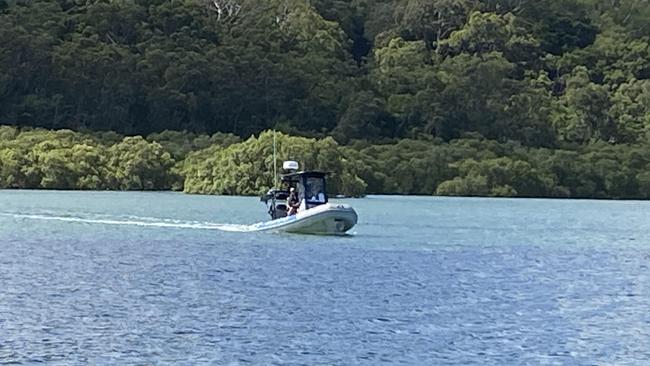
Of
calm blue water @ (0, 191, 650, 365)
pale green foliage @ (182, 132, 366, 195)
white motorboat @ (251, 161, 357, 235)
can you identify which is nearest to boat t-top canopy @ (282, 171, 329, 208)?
white motorboat @ (251, 161, 357, 235)

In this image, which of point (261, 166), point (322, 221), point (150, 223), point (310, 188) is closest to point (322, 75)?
point (261, 166)

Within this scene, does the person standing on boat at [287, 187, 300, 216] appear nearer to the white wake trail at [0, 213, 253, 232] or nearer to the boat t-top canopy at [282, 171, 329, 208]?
the boat t-top canopy at [282, 171, 329, 208]

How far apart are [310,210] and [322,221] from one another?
2.10 ft

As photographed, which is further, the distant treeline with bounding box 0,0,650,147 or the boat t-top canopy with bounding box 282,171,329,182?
the distant treeline with bounding box 0,0,650,147

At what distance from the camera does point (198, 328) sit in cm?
2850

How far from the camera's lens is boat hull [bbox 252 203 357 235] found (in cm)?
5162

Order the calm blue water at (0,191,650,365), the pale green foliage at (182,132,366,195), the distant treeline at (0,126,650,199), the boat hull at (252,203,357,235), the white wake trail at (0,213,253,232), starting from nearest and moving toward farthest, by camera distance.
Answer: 1. the calm blue water at (0,191,650,365)
2. the boat hull at (252,203,357,235)
3. the white wake trail at (0,213,253,232)
4. the pale green foliage at (182,132,366,195)
5. the distant treeline at (0,126,650,199)

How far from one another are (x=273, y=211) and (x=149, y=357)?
30230 mm

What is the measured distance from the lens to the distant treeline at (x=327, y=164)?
327 feet

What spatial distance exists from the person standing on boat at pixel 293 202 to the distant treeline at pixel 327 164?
42512 mm

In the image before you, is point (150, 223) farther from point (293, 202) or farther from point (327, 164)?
point (327, 164)

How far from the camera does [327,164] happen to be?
98.1 metres

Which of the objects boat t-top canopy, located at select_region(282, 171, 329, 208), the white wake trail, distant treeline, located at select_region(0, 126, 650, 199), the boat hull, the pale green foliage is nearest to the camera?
the boat hull

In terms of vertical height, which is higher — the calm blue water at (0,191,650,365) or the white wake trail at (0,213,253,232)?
the white wake trail at (0,213,253,232)
